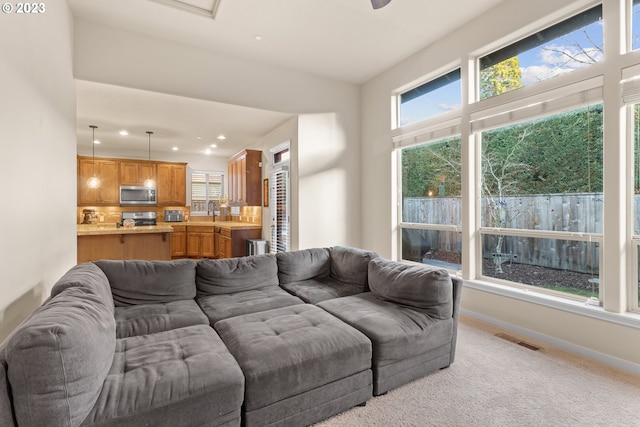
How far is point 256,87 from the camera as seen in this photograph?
160 inches

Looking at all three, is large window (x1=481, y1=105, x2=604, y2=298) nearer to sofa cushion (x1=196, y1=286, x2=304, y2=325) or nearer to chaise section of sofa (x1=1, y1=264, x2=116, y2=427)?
sofa cushion (x1=196, y1=286, x2=304, y2=325)

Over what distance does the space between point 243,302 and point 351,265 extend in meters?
1.13

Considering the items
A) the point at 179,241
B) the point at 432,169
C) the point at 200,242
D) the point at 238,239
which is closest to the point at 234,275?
the point at 432,169

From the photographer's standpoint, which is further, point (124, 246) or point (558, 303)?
point (124, 246)

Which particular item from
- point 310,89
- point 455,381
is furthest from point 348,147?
point 455,381

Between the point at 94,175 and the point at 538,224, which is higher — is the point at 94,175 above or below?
above

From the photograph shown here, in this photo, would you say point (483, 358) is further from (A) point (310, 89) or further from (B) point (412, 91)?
(A) point (310, 89)

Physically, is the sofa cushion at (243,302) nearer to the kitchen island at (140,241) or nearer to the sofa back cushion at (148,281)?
the sofa back cushion at (148,281)

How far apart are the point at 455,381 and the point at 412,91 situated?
11.8 ft

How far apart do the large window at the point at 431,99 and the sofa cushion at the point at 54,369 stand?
3.90 m

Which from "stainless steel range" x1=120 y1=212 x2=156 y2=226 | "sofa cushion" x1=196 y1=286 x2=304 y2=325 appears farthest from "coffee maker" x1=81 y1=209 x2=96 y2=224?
"sofa cushion" x1=196 y1=286 x2=304 y2=325

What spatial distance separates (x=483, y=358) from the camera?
240 centimetres

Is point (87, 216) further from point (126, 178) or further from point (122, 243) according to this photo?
point (122, 243)

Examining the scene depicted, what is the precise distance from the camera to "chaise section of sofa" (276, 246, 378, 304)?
285 cm
